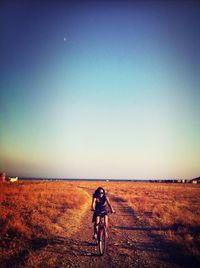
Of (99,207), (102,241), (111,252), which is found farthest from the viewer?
(99,207)

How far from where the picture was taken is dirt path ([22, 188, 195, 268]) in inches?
263

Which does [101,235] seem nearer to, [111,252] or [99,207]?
[111,252]

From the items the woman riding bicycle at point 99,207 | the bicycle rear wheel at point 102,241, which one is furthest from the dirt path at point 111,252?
the woman riding bicycle at point 99,207

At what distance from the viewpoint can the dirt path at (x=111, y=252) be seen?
667 cm

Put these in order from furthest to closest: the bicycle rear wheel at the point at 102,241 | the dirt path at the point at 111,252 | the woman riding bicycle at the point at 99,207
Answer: the woman riding bicycle at the point at 99,207
the bicycle rear wheel at the point at 102,241
the dirt path at the point at 111,252

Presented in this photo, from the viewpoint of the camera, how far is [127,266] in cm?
646

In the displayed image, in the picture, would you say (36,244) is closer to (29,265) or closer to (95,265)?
(29,265)

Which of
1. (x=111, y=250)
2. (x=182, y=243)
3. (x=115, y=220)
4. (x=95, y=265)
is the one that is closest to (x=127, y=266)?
(x=95, y=265)

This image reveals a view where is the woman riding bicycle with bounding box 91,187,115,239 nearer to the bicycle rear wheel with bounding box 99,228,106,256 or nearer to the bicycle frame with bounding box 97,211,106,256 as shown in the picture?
the bicycle frame with bounding box 97,211,106,256

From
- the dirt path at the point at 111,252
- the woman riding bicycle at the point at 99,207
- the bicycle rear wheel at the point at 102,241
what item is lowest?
the dirt path at the point at 111,252

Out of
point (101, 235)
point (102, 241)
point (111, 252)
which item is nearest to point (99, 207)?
point (101, 235)

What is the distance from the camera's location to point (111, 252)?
766cm

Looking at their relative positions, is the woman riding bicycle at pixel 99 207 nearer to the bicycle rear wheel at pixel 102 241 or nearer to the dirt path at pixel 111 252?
the bicycle rear wheel at pixel 102 241

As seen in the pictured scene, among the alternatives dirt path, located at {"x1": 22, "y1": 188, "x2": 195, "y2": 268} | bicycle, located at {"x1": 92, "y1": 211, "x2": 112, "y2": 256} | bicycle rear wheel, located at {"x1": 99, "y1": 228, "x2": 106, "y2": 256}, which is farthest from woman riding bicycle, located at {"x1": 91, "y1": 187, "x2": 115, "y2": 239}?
dirt path, located at {"x1": 22, "y1": 188, "x2": 195, "y2": 268}
